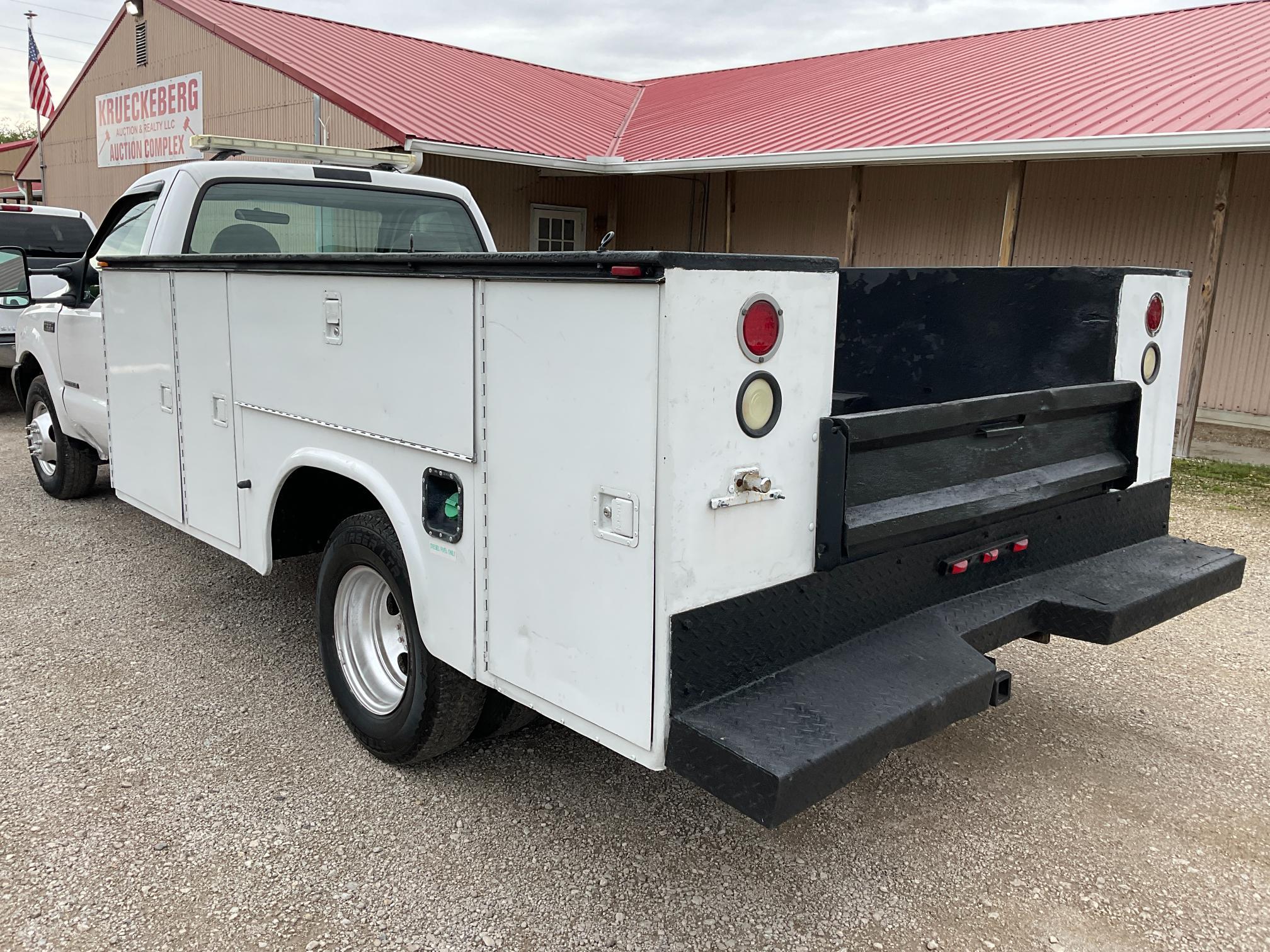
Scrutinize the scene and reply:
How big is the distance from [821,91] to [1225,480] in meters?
9.13

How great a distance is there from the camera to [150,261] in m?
4.27

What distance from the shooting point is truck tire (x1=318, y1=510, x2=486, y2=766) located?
3.10 meters

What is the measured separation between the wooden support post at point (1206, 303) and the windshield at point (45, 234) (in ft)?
37.4

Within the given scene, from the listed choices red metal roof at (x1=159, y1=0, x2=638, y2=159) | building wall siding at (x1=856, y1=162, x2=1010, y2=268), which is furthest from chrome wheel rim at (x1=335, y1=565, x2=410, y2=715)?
building wall siding at (x1=856, y1=162, x2=1010, y2=268)

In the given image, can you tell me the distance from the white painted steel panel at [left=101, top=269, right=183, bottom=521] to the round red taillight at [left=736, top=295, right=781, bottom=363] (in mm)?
2912

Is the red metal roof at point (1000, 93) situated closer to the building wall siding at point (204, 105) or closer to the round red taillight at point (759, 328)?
the building wall siding at point (204, 105)

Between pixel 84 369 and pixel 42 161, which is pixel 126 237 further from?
pixel 42 161

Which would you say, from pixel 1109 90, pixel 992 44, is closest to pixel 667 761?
pixel 1109 90

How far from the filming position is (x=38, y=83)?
2258 centimetres

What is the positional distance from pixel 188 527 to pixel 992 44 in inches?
593

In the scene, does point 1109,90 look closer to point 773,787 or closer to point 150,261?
point 150,261

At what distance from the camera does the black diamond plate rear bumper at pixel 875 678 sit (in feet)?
7.07

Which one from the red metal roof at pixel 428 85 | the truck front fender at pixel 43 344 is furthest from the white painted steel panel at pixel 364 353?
the red metal roof at pixel 428 85

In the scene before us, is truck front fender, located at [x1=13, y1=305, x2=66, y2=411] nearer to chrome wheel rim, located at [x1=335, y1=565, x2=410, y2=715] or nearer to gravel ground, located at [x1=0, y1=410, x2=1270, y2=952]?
gravel ground, located at [x1=0, y1=410, x2=1270, y2=952]
